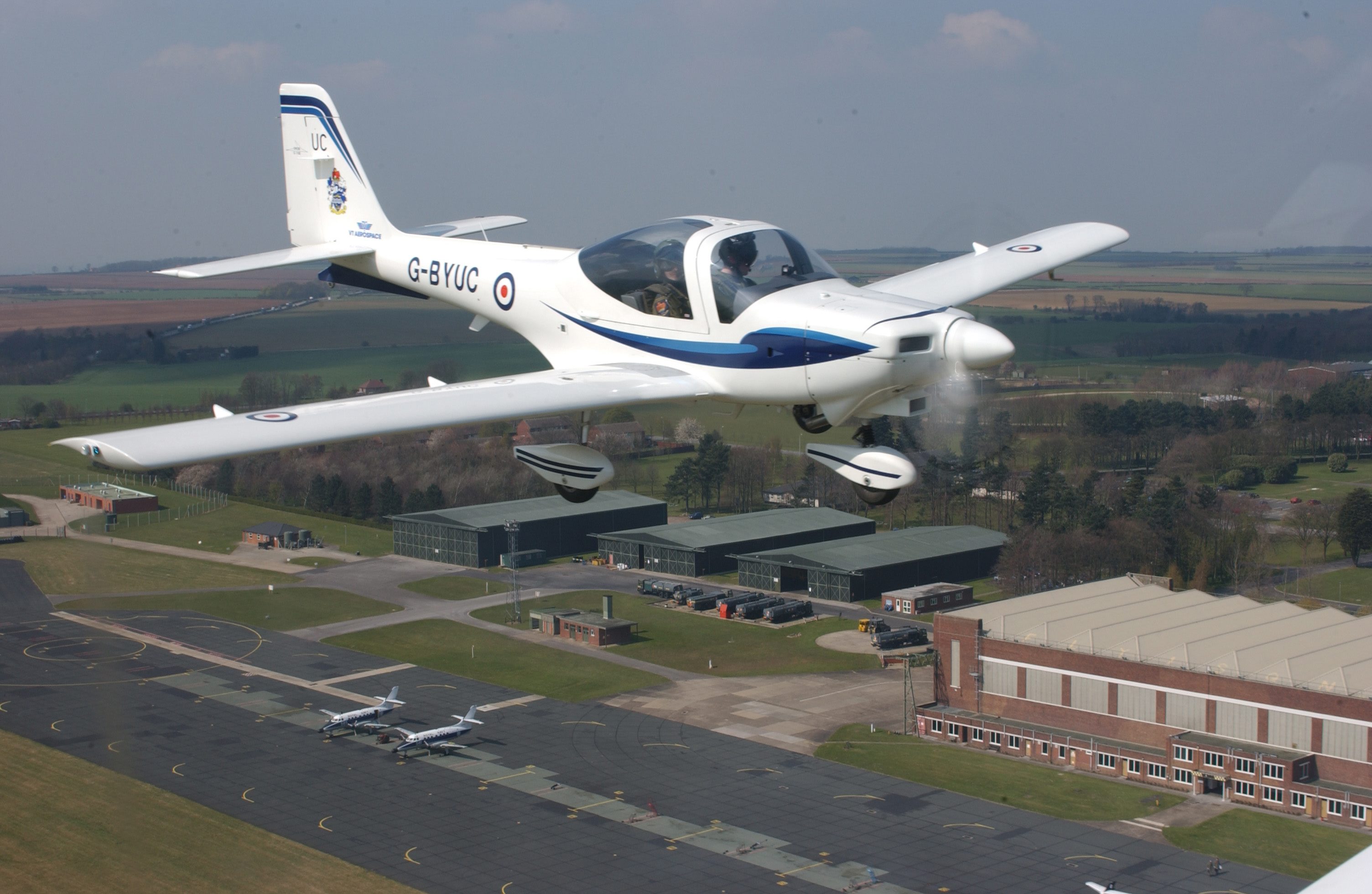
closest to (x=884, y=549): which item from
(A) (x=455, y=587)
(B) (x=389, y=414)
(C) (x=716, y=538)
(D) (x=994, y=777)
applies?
(C) (x=716, y=538)

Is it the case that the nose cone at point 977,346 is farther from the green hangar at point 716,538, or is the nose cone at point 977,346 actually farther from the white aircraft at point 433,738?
the green hangar at point 716,538

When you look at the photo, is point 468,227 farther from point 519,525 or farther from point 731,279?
point 519,525

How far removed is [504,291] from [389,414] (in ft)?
20.9

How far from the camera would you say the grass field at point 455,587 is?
83000 millimetres

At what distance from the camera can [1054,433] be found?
65812mm

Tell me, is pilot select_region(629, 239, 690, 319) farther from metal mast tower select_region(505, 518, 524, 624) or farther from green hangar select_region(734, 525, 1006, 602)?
green hangar select_region(734, 525, 1006, 602)

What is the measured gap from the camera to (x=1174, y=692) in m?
55.6

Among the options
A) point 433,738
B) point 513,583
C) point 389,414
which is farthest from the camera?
point 513,583

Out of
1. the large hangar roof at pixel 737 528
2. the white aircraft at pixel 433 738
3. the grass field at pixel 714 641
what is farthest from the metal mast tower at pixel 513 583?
the white aircraft at pixel 433 738

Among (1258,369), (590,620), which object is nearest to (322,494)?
(590,620)

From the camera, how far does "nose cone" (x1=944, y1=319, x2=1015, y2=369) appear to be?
18.5 meters

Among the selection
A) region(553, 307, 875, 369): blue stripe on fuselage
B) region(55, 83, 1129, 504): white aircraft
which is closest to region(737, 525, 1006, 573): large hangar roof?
region(55, 83, 1129, 504): white aircraft

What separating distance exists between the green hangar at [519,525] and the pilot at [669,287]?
6011 centimetres

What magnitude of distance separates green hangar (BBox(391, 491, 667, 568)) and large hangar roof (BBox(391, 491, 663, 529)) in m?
0.04
